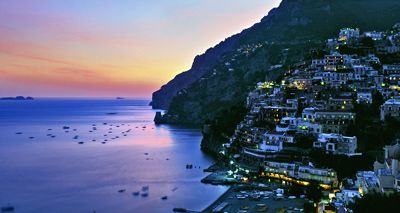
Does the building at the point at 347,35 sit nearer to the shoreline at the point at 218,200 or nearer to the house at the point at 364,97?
the house at the point at 364,97

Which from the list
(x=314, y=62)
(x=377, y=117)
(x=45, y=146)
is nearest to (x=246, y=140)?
(x=377, y=117)

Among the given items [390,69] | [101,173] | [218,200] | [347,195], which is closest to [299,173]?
[218,200]

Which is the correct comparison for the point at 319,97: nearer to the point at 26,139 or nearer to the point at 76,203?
the point at 76,203

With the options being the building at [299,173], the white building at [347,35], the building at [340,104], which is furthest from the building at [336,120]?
the white building at [347,35]

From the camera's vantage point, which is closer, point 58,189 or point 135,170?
point 58,189

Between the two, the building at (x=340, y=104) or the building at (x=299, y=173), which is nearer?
the building at (x=299, y=173)

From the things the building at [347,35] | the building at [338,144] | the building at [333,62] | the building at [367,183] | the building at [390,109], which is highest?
the building at [347,35]

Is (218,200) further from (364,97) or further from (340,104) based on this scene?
(364,97)
